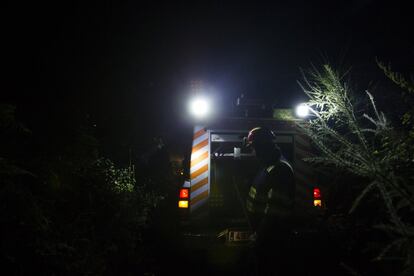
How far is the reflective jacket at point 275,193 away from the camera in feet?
13.7

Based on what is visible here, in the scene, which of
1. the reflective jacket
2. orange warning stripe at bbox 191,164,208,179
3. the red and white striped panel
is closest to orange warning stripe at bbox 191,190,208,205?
the red and white striped panel

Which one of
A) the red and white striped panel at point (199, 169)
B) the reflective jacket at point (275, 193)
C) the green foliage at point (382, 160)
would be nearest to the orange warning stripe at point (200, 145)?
the red and white striped panel at point (199, 169)

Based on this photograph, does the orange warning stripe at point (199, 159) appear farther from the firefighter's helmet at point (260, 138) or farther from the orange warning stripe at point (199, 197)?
the firefighter's helmet at point (260, 138)

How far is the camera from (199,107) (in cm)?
489

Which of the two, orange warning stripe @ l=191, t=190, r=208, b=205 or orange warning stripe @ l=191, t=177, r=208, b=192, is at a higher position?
orange warning stripe @ l=191, t=177, r=208, b=192

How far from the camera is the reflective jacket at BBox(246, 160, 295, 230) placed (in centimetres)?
419

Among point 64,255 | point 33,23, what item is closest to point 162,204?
point 64,255

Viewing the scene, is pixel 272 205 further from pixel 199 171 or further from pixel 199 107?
pixel 199 107

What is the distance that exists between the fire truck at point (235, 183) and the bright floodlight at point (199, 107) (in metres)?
0.02

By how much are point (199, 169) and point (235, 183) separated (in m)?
0.99

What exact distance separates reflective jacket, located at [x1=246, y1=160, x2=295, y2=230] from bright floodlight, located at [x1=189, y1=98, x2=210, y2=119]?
120cm

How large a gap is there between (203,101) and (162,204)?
379cm

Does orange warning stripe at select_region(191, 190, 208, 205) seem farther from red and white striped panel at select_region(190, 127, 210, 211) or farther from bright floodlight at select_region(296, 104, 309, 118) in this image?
bright floodlight at select_region(296, 104, 309, 118)

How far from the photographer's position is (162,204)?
7.87 metres
